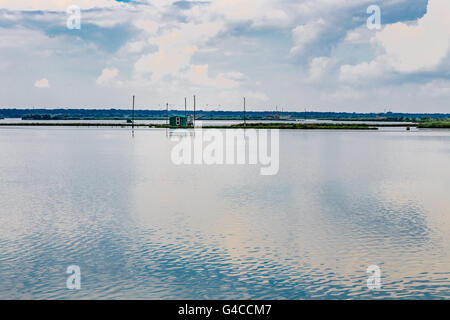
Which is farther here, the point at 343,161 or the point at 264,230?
the point at 343,161

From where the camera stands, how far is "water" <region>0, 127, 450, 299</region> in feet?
56.7

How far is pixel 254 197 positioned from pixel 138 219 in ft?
33.3

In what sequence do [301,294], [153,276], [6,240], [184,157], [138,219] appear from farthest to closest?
[184,157]
[138,219]
[6,240]
[153,276]
[301,294]

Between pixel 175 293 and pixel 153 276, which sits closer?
pixel 175 293

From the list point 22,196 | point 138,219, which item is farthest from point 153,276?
point 22,196

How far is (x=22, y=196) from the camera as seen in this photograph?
117 feet

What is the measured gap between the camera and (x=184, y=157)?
217 ft

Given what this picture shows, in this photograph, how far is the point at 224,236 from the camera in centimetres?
2400

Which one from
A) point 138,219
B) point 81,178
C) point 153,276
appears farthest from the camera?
point 81,178

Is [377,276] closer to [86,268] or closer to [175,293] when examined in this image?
[175,293]

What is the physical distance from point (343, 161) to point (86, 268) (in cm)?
4738

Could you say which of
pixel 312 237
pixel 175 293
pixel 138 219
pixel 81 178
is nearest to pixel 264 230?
pixel 312 237

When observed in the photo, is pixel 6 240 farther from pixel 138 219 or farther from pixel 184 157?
pixel 184 157

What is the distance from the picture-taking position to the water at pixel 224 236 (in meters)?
17.3
